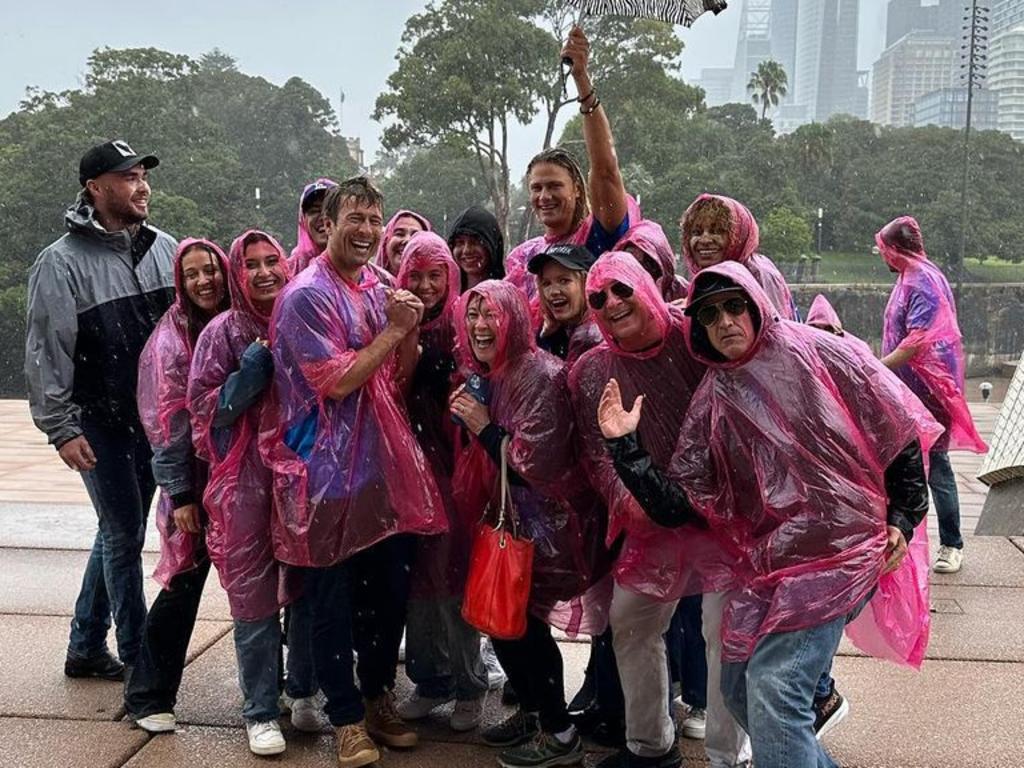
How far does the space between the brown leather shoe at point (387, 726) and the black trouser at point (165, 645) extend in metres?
0.64

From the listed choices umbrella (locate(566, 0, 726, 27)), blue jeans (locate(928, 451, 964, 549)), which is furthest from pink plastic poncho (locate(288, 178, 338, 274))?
blue jeans (locate(928, 451, 964, 549))

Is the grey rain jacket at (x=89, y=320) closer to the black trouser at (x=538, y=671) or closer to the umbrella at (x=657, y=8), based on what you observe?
the black trouser at (x=538, y=671)

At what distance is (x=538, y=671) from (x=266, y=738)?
86 cm

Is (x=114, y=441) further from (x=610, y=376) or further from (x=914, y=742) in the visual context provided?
(x=914, y=742)

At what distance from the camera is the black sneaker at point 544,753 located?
2906 mm

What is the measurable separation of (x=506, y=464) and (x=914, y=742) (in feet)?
5.31

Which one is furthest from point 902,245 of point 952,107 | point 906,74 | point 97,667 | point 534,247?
point 906,74

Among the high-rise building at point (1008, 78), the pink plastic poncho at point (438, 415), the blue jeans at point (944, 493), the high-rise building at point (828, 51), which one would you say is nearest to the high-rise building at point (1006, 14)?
the high-rise building at point (1008, 78)

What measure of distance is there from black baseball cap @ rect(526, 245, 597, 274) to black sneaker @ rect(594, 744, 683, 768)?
1363 millimetres

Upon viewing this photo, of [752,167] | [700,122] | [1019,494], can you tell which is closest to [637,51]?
[700,122]

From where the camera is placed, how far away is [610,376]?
8.82 feet

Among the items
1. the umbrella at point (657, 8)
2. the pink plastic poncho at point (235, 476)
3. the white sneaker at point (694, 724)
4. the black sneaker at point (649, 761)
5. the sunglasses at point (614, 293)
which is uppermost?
the umbrella at point (657, 8)

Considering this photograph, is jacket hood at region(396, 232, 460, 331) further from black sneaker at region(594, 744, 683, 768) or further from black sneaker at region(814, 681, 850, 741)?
black sneaker at region(814, 681, 850, 741)

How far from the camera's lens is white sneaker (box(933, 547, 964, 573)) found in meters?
4.99
